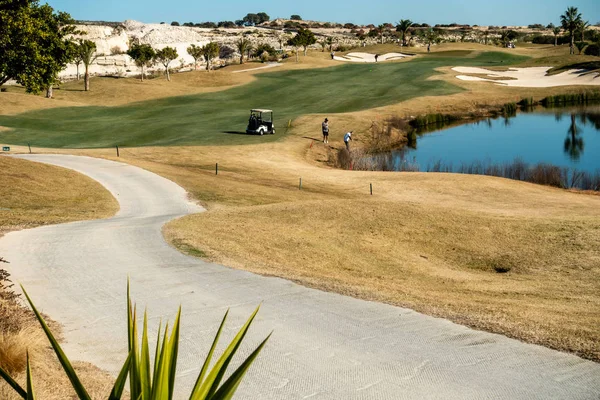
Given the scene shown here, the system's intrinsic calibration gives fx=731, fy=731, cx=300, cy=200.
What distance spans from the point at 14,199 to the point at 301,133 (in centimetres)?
3164

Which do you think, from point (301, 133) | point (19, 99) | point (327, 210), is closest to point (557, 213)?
→ point (327, 210)

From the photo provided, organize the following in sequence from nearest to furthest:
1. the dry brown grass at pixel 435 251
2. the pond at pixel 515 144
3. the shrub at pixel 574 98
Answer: the dry brown grass at pixel 435 251, the pond at pixel 515 144, the shrub at pixel 574 98

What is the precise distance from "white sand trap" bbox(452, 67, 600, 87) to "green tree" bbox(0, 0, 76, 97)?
194 ft

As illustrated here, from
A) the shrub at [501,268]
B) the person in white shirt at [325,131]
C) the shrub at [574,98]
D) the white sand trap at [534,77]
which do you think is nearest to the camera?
the shrub at [501,268]

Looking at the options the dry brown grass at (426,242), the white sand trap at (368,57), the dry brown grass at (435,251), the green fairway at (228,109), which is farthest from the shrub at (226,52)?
the dry brown grass at (435,251)

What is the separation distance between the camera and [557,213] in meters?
30.1

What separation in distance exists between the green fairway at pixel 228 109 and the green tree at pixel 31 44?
1870cm

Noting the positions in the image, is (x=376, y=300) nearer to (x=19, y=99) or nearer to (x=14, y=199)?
(x=14, y=199)

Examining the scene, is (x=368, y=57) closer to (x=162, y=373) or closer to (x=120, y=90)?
(x=120, y=90)

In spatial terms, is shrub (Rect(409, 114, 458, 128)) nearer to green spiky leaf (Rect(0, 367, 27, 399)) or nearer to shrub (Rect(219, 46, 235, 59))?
green spiky leaf (Rect(0, 367, 27, 399))

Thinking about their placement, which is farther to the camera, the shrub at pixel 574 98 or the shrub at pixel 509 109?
the shrub at pixel 574 98

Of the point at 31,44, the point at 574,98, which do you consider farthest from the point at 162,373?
the point at 574,98

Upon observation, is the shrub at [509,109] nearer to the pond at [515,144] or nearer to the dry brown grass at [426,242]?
the pond at [515,144]

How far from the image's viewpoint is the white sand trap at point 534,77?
8469 centimetres
